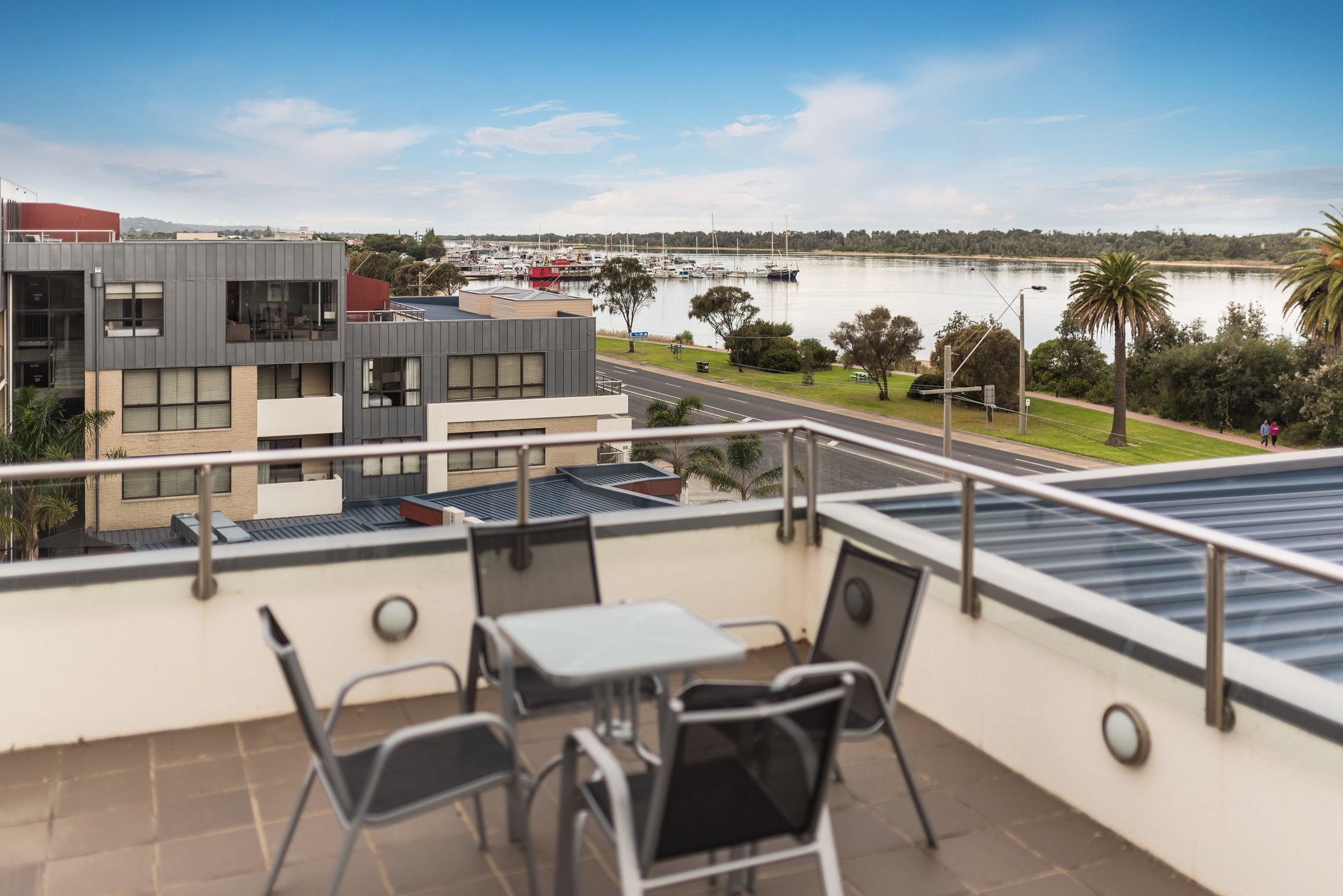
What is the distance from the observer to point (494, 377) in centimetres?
4553

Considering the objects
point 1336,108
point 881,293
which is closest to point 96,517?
point 881,293

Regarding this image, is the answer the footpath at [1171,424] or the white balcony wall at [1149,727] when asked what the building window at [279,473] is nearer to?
the white balcony wall at [1149,727]

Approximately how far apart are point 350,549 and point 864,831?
2381mm

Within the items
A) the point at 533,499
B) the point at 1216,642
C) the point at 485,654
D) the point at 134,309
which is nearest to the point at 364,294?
the point at 134,309

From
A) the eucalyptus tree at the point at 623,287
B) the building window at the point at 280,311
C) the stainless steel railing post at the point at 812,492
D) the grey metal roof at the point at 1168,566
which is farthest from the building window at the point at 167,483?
the eucalyptus tree at the point at 623,287

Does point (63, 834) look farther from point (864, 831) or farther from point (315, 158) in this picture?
point (315, 158)

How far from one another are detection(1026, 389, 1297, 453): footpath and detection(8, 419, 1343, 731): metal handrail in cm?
5704

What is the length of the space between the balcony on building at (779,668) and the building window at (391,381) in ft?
131

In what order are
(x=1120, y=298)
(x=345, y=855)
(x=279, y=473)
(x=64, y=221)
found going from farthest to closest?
(x=1120, y=298) → (x=64, y=221) → (x=279, y=473) → (x=345, y=855)

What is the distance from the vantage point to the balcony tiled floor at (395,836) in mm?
3287

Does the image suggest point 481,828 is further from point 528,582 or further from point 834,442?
point 834,442

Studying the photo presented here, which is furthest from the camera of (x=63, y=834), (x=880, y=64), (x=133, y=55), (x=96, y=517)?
(x=880, y=64)

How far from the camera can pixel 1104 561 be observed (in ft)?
12.5

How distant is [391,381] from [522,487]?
133 ft
